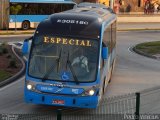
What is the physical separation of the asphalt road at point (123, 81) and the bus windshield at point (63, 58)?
1357 millimetres

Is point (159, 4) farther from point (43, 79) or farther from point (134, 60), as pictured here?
point (43, 79)

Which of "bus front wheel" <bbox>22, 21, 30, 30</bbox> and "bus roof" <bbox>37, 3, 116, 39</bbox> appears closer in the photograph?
"bus roof" <bbox>37, 3, 116, 39</bbox>

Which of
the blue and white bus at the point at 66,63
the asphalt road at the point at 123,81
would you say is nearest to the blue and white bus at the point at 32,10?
the asphalt road at the point at 123,81

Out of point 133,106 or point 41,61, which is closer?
point 133,106

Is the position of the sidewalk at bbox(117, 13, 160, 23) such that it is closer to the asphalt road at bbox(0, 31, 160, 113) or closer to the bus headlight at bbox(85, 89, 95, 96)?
the asphalt road at bbox(0, 31, 160, 113)

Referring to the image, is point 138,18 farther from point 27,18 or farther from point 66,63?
point 66,63

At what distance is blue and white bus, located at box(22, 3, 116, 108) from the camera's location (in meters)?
13.8

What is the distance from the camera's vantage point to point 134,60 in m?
27.2

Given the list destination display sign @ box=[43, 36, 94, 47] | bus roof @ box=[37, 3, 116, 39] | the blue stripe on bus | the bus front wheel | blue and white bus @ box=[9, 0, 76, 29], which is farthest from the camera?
the bus front wheel

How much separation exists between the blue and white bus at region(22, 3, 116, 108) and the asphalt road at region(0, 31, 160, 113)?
3.55 feet

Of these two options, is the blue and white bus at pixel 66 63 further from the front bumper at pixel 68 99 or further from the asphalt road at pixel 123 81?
the asphalt road at pixel 123 81

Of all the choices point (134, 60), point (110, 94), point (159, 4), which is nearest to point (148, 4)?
point (159, 4)

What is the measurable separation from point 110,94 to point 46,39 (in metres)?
4.49

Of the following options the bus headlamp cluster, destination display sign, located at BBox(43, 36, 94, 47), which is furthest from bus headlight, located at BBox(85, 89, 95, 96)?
the bus headlamp cluster
